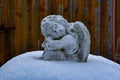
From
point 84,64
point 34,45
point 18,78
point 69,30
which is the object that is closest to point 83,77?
point 84,64

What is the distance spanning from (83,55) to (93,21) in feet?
6.50

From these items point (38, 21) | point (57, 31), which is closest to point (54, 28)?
point (57, 31)

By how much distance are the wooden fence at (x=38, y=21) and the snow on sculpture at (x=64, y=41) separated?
1834mm

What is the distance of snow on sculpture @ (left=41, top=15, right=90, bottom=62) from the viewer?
74.8 inches

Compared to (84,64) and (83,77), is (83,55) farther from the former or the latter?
(83,77)

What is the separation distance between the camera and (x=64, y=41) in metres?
1.92

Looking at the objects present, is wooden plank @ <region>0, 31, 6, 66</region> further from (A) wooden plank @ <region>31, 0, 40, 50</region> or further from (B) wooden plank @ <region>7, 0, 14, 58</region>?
(A) wooden plank @ <region>31, 0, 40, 50</region>

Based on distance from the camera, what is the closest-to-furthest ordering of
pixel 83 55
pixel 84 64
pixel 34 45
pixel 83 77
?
pixel 83 77
pixel 84 64
pixel 83 55
pixel 34 45

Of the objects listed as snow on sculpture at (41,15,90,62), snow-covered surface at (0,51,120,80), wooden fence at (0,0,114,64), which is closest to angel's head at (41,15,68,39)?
snow on sculpture at (41,15,90,62)

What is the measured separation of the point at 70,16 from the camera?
3.84 m

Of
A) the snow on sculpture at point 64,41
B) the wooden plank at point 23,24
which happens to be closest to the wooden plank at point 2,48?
the wooden plank at point 23,24

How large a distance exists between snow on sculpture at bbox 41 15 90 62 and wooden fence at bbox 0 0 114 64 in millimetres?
1834

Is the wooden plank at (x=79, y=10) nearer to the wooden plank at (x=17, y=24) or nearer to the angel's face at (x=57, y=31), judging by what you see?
the wooden plank at (x=17, y=24)

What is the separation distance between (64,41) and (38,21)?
1.96 metres
